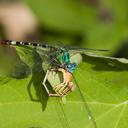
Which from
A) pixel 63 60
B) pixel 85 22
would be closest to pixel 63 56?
pixel 63 60

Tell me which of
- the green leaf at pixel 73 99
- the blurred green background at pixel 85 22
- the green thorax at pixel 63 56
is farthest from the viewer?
the blurred green background at pixel 85 22

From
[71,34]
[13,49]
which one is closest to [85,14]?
[71,34]

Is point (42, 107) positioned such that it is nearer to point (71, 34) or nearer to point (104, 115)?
point (104, 115)

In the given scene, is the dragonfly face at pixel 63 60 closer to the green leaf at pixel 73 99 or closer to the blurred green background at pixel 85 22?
the green leaf at pixel 73 99

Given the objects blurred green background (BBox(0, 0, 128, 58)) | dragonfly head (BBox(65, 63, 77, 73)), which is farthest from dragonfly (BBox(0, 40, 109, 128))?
blurred green background (BBox(0, 0, 128, 58))

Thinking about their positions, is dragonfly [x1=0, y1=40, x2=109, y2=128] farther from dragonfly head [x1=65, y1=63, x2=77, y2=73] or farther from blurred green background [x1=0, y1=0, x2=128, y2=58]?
blurred green background [x1=0, y1=0, x2=128, y2=58]

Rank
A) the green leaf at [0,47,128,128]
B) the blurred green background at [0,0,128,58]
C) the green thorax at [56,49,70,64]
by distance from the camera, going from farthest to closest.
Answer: the blurred green background at [0,0,128,58] → the green thorax at [56,49,70,64] → the green leaf at [0,47,128,128]

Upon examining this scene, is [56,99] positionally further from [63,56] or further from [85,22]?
[85,22]

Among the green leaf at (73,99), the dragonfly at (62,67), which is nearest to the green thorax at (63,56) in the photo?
the dragonfly at (62,67)
